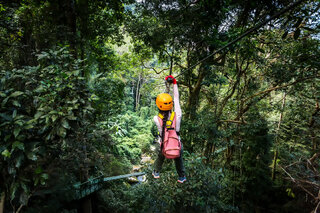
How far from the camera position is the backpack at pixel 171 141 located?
A: 6.88 feet

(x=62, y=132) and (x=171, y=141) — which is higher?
(x=62, y=132)

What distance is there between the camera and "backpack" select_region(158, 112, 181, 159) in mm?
Result: 2098

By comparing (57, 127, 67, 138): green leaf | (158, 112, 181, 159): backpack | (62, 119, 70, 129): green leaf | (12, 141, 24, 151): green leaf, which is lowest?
(158, 112, 181, 159): backpack

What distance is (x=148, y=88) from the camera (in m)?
6.52

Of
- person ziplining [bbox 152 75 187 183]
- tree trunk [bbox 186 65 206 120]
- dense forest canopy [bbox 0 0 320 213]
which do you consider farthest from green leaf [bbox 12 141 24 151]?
tree trunk [bbox 186 65 206 120]

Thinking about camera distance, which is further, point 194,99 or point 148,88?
point 148,88

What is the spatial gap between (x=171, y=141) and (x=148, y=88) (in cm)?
458

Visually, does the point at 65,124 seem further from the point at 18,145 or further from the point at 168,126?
the point at 168,126

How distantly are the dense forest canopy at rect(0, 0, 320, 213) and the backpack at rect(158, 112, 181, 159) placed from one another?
97 centimetres

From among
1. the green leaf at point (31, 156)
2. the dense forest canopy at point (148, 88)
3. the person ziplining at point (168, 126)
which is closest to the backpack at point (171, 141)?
the person ziplining at point (168, 126)

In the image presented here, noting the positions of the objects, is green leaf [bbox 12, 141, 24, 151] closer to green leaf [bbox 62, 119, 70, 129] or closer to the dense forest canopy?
the dense forest canopy

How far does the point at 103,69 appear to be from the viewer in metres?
5.21

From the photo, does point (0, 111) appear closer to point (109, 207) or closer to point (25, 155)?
point (25, 155)

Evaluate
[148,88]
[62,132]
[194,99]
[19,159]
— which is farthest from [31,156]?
[148,88]
